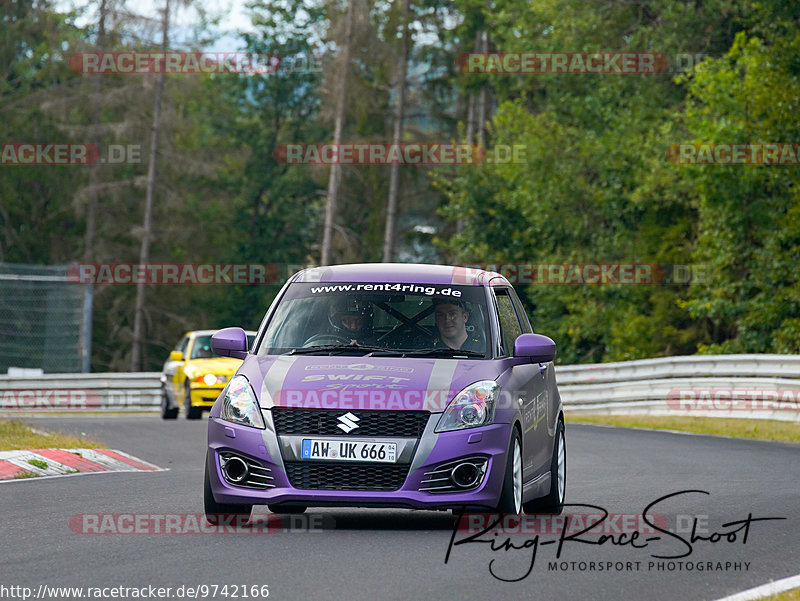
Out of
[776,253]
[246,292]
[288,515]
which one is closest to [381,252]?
[246,292]

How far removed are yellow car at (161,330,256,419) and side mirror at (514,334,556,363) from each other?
50.5 feet

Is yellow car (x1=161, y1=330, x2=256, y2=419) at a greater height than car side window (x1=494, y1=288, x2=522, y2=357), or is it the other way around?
car side window (x1=494, y1=288, x2=522, y2=357)

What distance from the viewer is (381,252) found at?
202ft

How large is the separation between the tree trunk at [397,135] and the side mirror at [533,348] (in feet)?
141

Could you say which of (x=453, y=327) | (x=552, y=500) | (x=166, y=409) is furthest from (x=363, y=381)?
(x=166, y=409)

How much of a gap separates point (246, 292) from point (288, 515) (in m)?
57.7

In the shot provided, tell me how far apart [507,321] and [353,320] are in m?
1.18

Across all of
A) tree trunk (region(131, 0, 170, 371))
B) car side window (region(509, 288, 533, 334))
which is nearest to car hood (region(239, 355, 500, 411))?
car side window (region(509, 288, 533, 334))

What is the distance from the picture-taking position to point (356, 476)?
8.96 meters

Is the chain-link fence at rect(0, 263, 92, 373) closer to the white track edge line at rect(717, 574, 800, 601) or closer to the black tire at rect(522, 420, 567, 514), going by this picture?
the black tire at rect(522, 420, 567, 514)

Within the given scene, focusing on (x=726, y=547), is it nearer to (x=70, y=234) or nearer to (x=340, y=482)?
(x=340, y=482)

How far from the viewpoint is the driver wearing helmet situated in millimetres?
10047

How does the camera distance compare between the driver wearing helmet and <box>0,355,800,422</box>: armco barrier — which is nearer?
the driver wearing helmet

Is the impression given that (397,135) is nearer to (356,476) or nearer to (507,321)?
(507,321)
